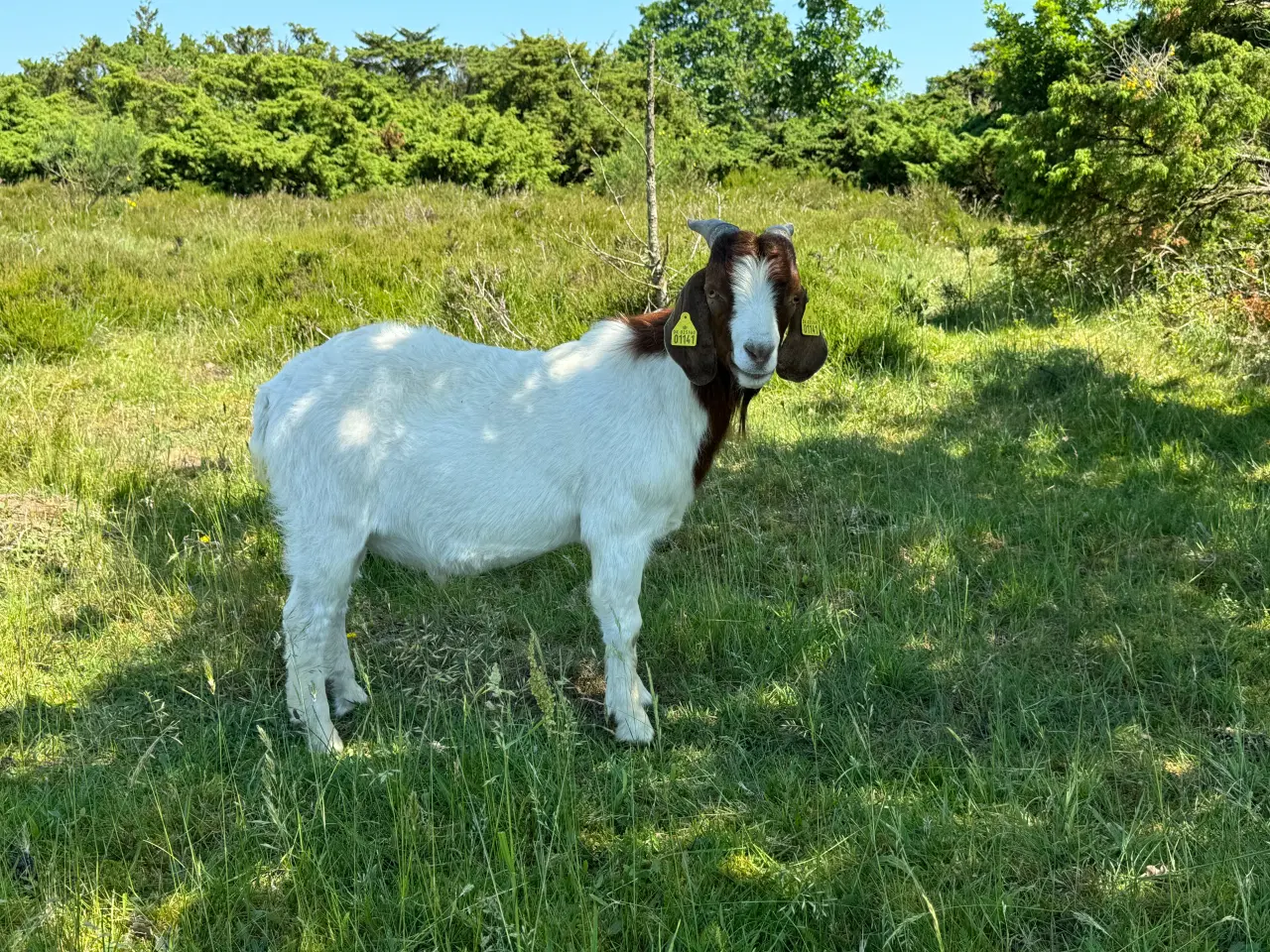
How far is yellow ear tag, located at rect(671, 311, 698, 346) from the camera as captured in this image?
2.84 m

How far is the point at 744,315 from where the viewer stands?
8.85ft

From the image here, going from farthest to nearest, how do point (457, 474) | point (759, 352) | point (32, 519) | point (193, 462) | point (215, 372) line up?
point (215, 372), point (193, 462), point (32, 519), point (457, 474), point (759, 352)

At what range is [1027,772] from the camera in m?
2.68

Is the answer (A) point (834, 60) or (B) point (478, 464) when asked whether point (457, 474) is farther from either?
(A) point (834, 60)

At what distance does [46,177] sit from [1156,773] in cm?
2044

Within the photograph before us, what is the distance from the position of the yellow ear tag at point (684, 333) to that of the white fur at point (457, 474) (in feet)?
0.62

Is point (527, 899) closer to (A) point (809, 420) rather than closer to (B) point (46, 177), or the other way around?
(A) point (809, 420)

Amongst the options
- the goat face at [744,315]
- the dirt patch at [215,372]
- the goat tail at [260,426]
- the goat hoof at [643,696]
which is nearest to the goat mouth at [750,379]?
the goat face at [744,315]

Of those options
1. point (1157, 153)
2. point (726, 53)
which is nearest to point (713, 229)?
point (1157, 153)

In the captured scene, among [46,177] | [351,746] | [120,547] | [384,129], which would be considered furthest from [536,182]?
[351,746]

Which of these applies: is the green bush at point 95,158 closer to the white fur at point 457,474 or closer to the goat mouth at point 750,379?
the white fur at point 457,474

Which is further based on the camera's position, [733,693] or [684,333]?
[733,693]

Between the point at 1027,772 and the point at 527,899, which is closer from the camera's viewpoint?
the point at 527,899

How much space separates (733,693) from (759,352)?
4.35ft
